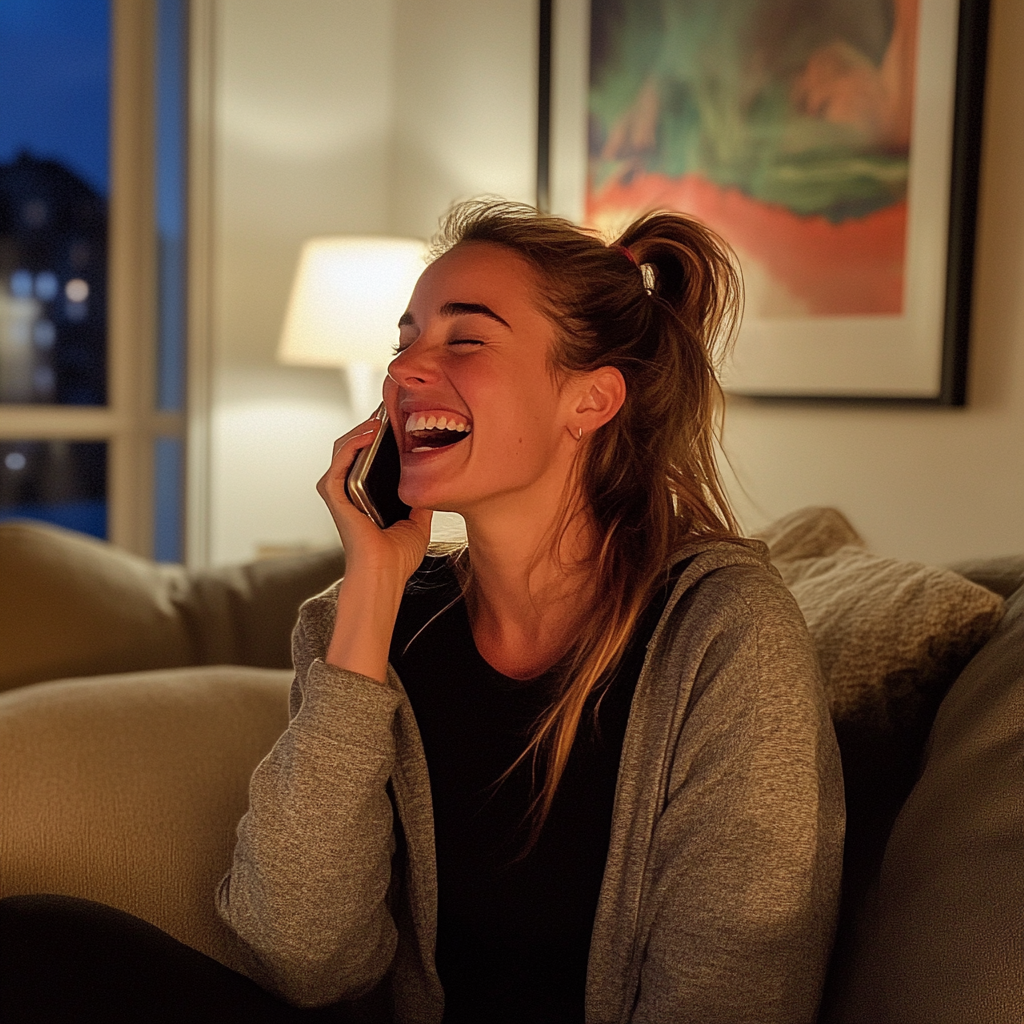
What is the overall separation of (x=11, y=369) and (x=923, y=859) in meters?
3.07

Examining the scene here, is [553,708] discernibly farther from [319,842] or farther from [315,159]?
[315,159]

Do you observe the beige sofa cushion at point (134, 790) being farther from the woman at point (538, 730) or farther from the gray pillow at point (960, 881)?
the gray pillow at point (960, 881)

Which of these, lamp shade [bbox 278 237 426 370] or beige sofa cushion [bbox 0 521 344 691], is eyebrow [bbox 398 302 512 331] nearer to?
beige sofa cushion [bbox 0 521 344 691]

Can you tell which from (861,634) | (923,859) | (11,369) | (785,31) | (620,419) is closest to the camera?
(923,859)

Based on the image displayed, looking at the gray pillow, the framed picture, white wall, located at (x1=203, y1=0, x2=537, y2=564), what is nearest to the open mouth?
the gray pillow

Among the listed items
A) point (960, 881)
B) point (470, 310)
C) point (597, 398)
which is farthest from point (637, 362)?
point (960, 881)

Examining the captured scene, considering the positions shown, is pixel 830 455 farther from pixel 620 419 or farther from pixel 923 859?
pixel 923 859

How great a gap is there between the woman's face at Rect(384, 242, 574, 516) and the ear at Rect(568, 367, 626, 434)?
2 cm

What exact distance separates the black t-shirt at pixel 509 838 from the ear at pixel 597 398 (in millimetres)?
201

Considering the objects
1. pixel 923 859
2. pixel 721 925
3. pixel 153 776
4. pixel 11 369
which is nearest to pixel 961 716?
pixel 923 859

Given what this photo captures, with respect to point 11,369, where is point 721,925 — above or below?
below

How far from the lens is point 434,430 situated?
1.30 m

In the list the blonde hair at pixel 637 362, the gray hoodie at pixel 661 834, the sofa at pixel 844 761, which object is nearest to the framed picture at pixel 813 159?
the sofa at pixel 844 761

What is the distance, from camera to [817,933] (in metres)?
1.08
